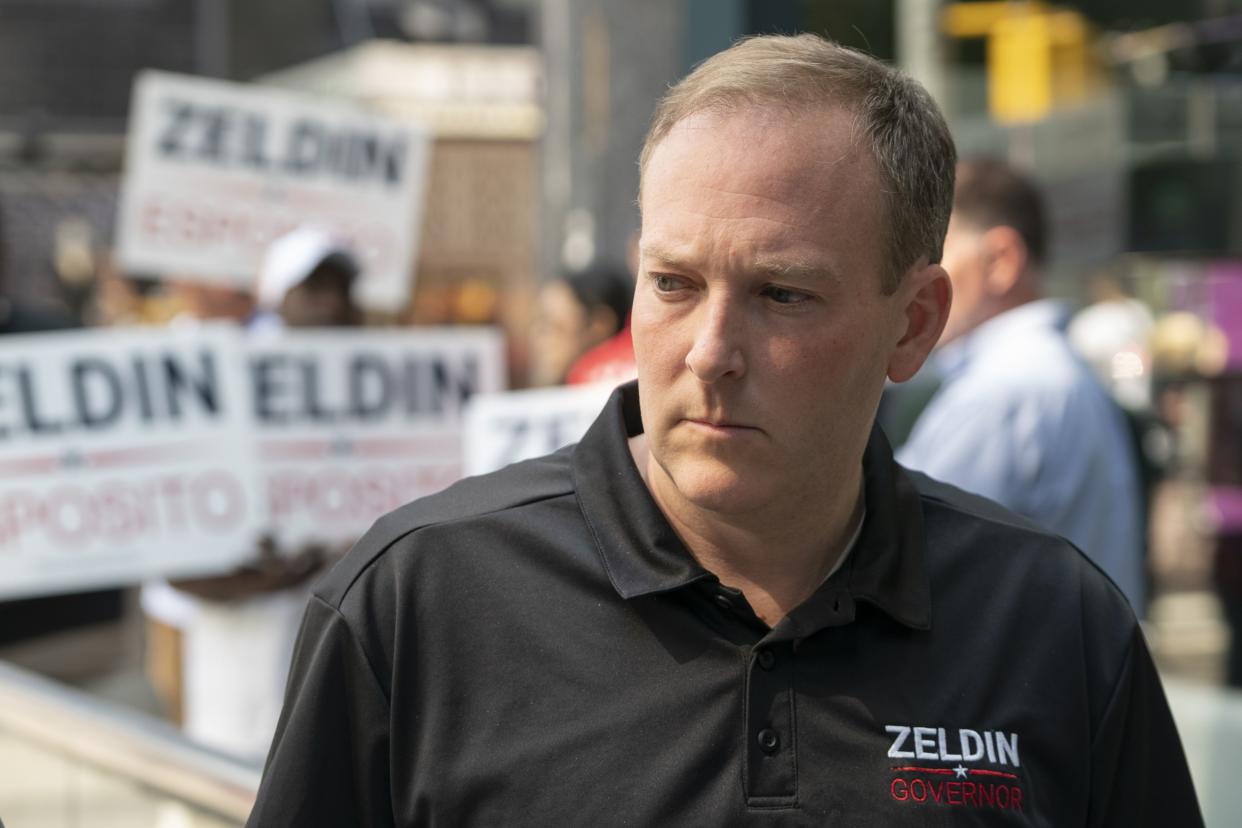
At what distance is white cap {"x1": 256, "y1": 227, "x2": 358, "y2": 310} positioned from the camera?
17.1 ft

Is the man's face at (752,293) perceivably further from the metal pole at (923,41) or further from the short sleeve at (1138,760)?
the metal pole at (923,41)

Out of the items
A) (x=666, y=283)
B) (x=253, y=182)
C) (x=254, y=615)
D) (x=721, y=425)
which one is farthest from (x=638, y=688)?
(x=253, y=182)

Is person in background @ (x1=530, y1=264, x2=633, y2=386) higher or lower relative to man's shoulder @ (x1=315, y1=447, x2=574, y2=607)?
lower

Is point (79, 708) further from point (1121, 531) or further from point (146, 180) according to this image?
point (1121, 531)

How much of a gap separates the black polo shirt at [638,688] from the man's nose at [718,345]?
0.21 metres

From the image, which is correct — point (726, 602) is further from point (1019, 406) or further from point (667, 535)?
point (1019, 406)

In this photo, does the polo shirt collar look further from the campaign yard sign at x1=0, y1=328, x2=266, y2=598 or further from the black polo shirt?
the campaign yard sign at x1=0, y1=328, x2=266, y2=598

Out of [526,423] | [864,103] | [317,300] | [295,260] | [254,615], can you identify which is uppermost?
[864,103]

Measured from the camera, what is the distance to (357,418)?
509cm

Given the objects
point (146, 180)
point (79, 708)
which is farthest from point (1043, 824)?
point (146, 180)

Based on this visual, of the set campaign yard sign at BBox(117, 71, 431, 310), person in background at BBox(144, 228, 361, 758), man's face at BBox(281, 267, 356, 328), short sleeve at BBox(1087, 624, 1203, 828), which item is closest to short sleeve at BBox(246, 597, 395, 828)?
short sleeve at BBox(1087, 624, 1203, 828)

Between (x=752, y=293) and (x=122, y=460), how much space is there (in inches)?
137

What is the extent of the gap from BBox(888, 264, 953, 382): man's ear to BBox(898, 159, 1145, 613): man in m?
1.82

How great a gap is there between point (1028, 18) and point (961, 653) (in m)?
5.45
